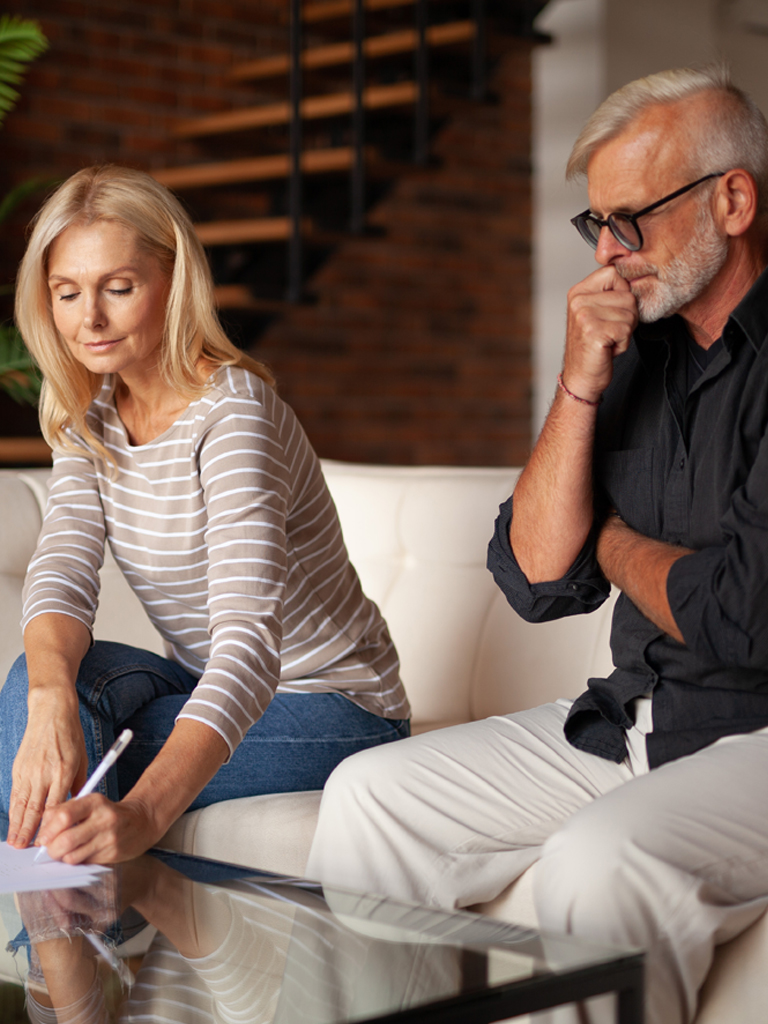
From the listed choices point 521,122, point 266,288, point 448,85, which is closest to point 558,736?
point 266,288

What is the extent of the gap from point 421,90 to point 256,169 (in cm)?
59

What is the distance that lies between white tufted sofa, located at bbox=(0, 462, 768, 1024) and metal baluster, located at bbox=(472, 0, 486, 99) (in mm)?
1907

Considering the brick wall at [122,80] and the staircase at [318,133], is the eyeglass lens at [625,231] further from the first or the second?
the brick wall at [122,80]

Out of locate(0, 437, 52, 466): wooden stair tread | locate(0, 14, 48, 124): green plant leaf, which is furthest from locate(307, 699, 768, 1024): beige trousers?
locate(0, 14, 48, 124): green plant leaf

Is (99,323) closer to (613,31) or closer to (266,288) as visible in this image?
(266,288)

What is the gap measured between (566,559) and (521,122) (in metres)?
3.97

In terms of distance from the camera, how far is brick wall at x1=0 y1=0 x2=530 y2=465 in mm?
3941

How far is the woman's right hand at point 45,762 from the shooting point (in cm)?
126

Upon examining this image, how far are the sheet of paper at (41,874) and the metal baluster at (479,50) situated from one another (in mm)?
3172

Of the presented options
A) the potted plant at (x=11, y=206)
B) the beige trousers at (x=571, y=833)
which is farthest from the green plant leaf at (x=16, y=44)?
the beige trousers at (x=571, y=833)

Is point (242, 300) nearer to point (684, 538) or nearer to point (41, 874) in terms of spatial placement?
point (684, 538)

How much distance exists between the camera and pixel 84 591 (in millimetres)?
1619

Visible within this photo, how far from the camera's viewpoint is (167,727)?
1.55m

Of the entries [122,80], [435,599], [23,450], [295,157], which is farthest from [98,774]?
[122,80]
